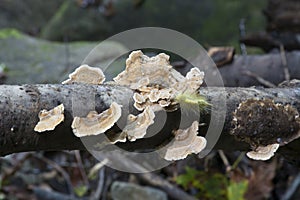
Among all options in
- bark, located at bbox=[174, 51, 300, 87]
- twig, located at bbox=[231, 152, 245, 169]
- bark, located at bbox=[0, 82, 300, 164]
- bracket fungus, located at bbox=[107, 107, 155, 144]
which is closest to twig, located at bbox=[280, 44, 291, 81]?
bark, located at bbox=[174, 51, 300, 87]

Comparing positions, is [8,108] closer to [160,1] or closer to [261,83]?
[261,83]

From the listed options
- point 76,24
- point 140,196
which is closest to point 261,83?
point 140,196

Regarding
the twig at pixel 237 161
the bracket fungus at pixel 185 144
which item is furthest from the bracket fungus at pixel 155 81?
the twig at pixel 237 161

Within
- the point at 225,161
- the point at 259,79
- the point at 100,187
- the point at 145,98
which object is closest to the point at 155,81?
the point at 145,98

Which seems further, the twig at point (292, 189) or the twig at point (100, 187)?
the twig at point (100, 187)

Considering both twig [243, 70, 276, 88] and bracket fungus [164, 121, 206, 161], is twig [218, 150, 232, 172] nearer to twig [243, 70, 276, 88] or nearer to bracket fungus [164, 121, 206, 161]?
twig [243, 70, 276, 88]

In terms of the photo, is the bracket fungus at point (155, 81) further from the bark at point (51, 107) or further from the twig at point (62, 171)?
the twig at point (62, 171)
